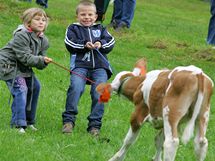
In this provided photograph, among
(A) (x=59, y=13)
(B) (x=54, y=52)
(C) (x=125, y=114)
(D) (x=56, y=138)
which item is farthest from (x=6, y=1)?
(D) (x=56, y=138)

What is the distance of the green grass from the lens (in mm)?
7027

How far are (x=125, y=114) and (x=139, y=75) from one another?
7.89 feet

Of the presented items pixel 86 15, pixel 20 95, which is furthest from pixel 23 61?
pixel 86 15

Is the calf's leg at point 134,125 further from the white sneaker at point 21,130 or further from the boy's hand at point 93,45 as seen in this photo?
the boy's hand at point 93,45

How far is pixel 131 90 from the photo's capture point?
7.01m

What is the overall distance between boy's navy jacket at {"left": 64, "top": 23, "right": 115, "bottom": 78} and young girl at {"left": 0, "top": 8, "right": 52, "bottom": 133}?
44cm

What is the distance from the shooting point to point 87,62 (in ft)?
26.9

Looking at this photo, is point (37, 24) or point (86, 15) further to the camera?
point (86, 15)

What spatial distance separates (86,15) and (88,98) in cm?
213

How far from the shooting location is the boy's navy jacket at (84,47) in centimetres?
820

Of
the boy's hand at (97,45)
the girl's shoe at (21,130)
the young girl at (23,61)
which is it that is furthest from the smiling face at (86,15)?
the girl's shoe at (21,130)

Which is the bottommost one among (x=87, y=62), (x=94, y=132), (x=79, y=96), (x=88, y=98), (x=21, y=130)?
(x=88, y=98)

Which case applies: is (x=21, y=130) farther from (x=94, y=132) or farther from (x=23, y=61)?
(x=94, y=132)

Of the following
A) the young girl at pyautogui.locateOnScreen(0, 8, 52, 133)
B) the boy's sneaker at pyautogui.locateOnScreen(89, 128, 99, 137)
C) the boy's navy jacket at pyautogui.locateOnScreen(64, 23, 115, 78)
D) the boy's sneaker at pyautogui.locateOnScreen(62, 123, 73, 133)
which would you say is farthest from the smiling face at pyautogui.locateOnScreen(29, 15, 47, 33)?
the boy's sneaker at pyautogui.locateOnScreen(89, 128, 99, 137)
